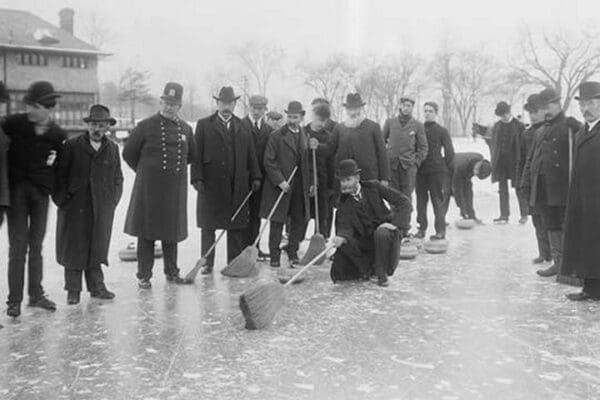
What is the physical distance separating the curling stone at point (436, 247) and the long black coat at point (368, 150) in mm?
1383

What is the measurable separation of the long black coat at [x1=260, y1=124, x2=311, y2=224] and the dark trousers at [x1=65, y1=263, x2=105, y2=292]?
2024 millimetres

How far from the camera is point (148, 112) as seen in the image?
64312mm

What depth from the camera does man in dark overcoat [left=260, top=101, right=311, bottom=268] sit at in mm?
7154

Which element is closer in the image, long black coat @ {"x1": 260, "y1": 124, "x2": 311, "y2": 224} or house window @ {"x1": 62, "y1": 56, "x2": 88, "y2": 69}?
long black coat @ {"x1": 260, "y1": 124, "x2": 311, "y2": 224}

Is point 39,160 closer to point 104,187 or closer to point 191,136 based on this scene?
point 104,187

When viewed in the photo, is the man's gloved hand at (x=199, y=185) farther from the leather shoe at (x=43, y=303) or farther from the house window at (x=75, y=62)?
the house window at (x=75, y=62)

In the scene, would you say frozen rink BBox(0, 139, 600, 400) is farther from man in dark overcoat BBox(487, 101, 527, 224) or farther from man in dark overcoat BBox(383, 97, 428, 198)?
man in dark overcoat BBox(487, 101, 527, 224)

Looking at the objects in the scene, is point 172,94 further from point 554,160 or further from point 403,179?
point 554,160

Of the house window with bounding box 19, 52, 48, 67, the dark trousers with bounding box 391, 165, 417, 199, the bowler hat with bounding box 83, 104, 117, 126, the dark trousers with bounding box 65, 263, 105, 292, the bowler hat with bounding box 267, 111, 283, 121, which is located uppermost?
the house window with bounding box 19, 52, 48, 67

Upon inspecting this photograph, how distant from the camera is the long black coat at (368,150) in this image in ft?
24.3

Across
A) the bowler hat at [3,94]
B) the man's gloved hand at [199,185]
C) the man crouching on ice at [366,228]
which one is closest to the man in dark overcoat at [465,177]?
the man crouching on ice at [366,228]

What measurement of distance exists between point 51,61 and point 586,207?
38.2 m

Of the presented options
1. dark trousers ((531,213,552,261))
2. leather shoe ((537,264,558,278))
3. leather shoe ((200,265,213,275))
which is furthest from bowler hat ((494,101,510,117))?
leather shoe ((200,265,213,275))

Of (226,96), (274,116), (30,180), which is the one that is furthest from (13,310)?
A: (274,116)
